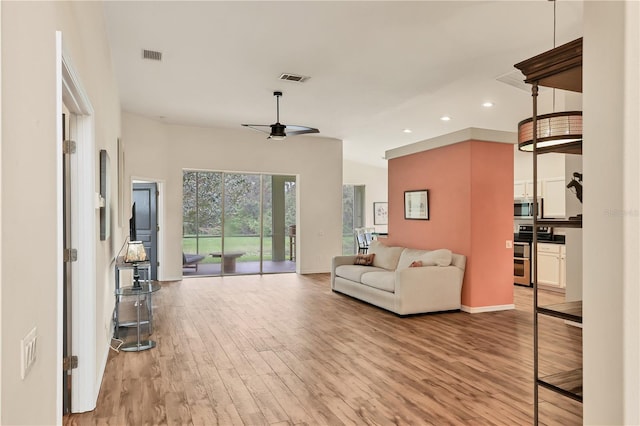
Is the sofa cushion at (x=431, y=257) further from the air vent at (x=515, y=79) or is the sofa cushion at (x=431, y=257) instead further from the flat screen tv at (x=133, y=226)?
the flat screen tv at (x=133, y=226)

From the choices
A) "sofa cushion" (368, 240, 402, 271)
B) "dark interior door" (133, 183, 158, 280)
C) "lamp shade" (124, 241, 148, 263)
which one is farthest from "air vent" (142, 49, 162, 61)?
"sofa cushion" (368, 240, 402, 271)

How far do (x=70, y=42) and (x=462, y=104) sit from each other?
5690 millimetres

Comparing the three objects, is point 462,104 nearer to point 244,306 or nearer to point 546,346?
point 546,346

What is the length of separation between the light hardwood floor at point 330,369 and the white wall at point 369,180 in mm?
7496

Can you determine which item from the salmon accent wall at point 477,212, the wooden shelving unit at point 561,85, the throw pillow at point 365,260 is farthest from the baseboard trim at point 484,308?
the wooden shelving unit at point 561,85

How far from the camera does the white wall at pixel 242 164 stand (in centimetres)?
791

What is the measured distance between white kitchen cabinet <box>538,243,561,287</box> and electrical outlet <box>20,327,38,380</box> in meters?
7.78

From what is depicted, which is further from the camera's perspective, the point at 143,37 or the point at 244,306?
the point at 244,306

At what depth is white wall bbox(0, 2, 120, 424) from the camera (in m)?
1.11

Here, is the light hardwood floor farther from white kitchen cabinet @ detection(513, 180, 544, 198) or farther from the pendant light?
white kitchen cabinet @ detection(513, 180, 544, 198)

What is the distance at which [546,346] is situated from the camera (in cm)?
436

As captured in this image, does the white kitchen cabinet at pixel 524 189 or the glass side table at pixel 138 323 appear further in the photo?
the white kitchen cabinet at pixel 524 189

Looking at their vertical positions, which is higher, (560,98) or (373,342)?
(560,98)

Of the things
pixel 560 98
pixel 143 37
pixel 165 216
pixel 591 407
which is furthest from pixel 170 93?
pixel 591 407
